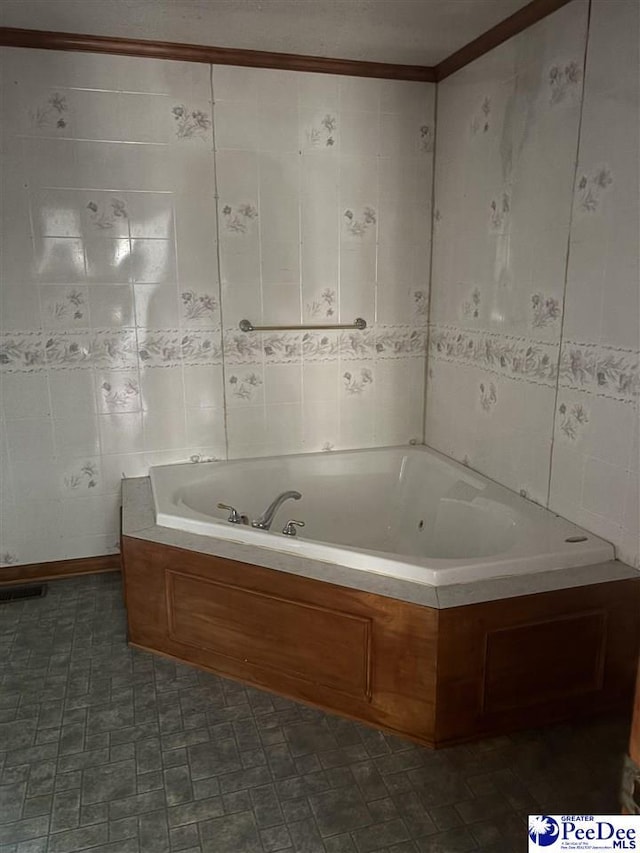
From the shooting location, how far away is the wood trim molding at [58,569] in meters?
2.88

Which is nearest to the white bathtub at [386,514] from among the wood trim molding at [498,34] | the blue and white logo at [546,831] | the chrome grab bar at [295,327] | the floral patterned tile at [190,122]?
the chrome grab bar at [295,327]

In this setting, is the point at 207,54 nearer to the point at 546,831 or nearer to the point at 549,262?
the point at 549,262

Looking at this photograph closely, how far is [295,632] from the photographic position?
205 centimetres

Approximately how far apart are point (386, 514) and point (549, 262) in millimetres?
1330

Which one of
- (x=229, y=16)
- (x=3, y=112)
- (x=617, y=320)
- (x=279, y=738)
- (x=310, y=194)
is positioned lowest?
(x=279, y=738)

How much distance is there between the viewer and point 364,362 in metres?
3.15

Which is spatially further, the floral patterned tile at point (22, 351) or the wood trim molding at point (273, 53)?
the floral patterned tile at point (22, 351)

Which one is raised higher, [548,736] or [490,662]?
[490,662]

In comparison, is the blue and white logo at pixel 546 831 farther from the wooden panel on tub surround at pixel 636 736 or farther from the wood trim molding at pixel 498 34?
the wood trim molding at pixel 498 34

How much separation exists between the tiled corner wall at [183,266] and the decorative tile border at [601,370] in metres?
1.07

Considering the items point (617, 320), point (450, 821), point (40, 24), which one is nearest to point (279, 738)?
point (450, 821)

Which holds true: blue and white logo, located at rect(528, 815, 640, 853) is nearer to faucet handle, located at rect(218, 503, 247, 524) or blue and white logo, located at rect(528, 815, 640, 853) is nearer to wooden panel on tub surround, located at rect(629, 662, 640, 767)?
wooden panel on tub surround, located at rect(629, 662, 640, 767)

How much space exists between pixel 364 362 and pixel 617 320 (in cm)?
135

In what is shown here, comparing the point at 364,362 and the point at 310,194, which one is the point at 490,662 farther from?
the point at 310,194
